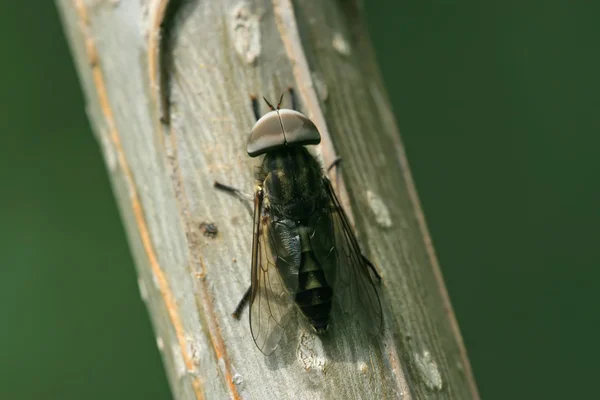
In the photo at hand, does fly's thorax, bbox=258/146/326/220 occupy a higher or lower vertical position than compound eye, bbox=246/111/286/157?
lower

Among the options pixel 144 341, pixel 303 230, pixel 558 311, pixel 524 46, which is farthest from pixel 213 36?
pixel 524 46

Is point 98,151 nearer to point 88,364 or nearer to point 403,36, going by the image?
point 88,364

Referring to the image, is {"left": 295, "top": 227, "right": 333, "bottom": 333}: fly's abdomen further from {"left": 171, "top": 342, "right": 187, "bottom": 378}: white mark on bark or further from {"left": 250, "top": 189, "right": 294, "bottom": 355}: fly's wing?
{"left": 171, "top": 342, "right": 187, "bottom": 378}: white mark on bark

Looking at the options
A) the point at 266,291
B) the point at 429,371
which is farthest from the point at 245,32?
the point at 429,371

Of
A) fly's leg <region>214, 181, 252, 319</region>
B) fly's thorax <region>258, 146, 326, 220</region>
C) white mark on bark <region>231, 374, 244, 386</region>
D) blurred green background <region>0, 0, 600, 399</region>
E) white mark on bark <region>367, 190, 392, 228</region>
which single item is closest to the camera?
white mark on bark <region>231, 374, 244, 386</region>

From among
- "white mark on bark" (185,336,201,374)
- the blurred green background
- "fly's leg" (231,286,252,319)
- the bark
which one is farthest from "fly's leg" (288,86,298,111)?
the blurred green background

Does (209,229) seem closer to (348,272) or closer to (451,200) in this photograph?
(348,272)

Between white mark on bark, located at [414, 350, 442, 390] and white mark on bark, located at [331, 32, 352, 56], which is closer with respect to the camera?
white mark on bark, located at [414, 350, 442, 390]
